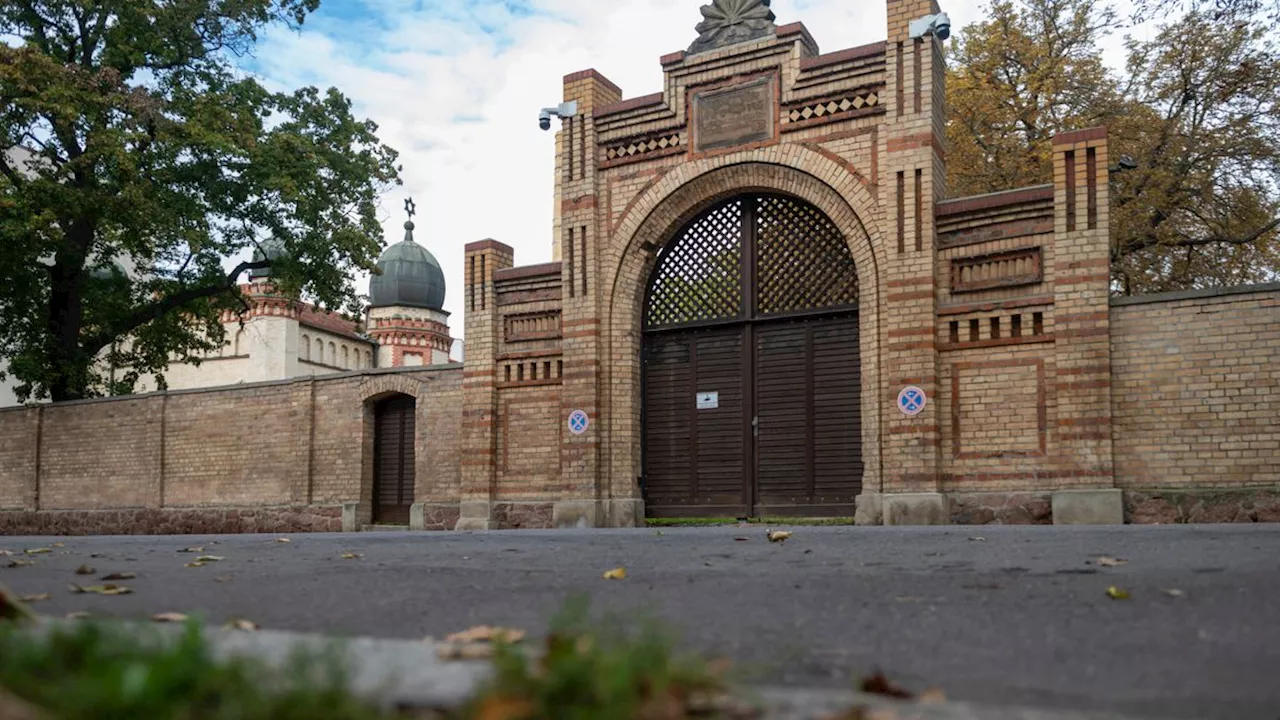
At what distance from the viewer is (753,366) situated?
1597 centimetres

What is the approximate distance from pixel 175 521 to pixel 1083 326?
16882 mm

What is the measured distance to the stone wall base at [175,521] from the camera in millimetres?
19672

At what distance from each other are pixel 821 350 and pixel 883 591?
9.93 metres

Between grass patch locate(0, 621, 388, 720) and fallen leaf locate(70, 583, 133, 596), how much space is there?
3273 millimetres

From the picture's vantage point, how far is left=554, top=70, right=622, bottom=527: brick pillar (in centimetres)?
1642

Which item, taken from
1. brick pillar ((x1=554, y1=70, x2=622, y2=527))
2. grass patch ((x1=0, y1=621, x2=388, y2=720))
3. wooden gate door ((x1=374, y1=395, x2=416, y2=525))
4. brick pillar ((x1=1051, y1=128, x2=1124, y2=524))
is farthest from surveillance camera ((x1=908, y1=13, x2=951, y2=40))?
grass patch ((x1=0, y1=621, x2=388, y2=720))

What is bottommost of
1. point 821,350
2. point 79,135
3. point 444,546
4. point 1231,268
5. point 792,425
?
point 444,546

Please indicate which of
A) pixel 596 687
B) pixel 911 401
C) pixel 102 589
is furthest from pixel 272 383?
pixel 596 687

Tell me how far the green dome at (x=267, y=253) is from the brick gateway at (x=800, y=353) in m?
3.87

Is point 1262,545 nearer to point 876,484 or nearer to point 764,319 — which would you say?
point 876,484

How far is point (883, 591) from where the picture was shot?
579 centimetres

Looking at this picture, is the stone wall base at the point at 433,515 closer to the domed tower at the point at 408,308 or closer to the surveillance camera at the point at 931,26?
the surveillance camera at the point at 931,26

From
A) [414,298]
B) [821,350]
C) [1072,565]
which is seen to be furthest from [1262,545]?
[414,298]

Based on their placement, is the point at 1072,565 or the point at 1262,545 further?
the point at 1262,545
